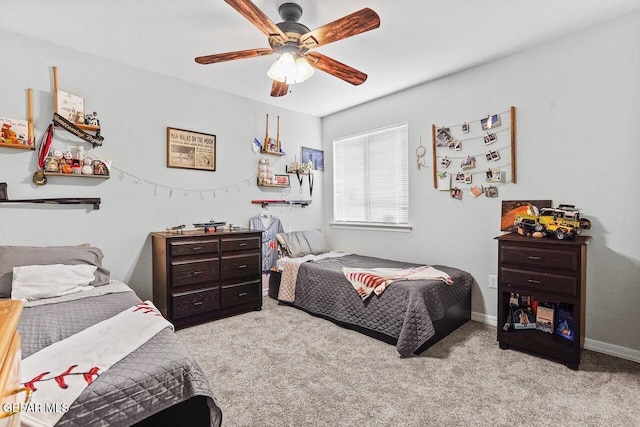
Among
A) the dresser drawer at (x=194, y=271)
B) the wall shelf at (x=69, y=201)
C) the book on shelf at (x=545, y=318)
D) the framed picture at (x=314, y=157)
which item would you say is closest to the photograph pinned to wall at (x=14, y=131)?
the wall shelf at (x=69, y=201)

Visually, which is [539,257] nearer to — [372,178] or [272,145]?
[372,178]

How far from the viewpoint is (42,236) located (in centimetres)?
259

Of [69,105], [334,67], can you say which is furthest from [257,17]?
[69,105]

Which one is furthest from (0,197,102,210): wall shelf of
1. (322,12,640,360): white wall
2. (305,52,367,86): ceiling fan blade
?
(322,12,640,360): white wall

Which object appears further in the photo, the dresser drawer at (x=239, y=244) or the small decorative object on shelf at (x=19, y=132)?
the dresser drawer at (x=239, y=244)

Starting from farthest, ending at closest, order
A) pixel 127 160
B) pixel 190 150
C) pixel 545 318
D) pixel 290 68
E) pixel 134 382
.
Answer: pixel 190 150
pixel 127 160
pixel 545 318
pixel 290 68
pixel 134 382

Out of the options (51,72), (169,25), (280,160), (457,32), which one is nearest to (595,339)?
(457,32)

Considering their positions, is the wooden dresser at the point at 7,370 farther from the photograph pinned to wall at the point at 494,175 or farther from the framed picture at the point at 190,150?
the photograph pinned to wall at the point at 494,175

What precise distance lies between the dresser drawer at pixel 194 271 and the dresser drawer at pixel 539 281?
8.31 feet

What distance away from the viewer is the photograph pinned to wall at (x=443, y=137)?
3236mm

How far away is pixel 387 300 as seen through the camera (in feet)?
8.51

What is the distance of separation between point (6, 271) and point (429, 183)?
363 centimetres

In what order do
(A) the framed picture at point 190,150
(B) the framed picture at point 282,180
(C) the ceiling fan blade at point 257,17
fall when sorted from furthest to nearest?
(B) the framed picture at point 282,180, (A) the framed picture at point 190,150, (C) the ceiling fan blade at point 257,17

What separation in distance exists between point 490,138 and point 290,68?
1.98m
